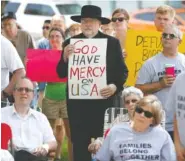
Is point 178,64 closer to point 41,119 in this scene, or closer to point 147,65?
point 147,65

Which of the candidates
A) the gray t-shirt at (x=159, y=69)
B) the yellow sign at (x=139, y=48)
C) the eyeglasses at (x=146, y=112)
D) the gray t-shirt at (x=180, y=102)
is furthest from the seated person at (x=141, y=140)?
the yellow sign at (x=139, y=48)

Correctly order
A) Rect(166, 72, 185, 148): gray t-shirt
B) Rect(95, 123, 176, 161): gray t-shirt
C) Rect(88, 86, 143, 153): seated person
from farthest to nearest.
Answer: Rect(88, 86, 143, 153): seated person → Rect(166, 72, 185, 148): gray t-shirt → Rect(95, 123, 176, 161): gray t-shirt

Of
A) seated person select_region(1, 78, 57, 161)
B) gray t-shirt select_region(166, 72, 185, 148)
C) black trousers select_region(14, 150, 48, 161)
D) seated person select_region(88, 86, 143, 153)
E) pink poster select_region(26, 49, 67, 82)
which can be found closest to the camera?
gray t-shirt select_region(166, 72, 185, 148)

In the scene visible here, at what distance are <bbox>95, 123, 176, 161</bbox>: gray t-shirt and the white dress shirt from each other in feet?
4.43

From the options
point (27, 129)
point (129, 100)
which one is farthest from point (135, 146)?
point (27, 129)

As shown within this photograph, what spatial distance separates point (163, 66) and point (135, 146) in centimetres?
173

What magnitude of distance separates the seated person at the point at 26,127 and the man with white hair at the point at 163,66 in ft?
3.62

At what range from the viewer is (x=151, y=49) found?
11.3m

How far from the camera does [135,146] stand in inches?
338

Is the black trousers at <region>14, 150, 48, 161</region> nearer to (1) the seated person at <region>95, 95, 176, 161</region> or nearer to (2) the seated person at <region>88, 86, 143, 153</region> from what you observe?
(2) the seated person at <region>88, 86, 143, 153</region>

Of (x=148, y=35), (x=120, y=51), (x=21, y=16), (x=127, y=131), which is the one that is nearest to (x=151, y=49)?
(x=148, y=35)

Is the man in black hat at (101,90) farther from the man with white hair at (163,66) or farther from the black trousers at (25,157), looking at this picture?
the black trousers at (25,157)

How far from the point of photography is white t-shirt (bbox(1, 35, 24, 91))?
10.5 meters

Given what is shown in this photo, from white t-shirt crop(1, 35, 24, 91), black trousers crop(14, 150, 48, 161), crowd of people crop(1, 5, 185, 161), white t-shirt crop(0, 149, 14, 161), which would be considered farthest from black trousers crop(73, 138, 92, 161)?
white t-shirt crop(0, 149, 14, 161)
